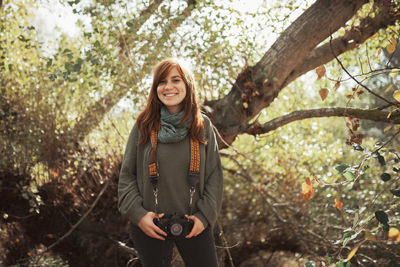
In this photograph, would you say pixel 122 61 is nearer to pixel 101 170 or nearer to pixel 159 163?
pixel 101 170

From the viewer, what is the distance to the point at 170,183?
2396mm

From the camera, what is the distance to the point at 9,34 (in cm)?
459

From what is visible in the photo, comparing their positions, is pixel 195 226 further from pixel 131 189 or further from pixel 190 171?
pixel 131 189

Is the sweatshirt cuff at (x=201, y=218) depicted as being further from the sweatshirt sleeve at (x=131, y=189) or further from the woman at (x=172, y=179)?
the sweatshirt sleeve at (x=131, y=189)

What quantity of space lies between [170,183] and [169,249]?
0.45 m

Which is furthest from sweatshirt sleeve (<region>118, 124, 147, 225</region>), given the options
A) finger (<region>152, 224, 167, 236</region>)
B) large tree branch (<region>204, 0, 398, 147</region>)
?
large tree branch (<region>204, 0, 398, 147</region>)

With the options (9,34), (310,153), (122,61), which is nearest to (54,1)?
(9,34)

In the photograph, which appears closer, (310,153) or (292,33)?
(292,33)

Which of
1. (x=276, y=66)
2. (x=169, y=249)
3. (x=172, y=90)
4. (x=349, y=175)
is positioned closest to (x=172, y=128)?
(x=172, y=90)

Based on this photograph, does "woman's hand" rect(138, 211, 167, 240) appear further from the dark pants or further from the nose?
the nose

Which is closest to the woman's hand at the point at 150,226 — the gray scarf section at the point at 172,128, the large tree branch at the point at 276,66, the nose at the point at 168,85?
the gray scarf section at the point at 172,128

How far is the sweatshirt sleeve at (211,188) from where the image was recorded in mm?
2414

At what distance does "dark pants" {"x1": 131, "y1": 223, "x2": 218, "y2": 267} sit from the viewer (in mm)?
2424

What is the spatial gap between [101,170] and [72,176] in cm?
35
